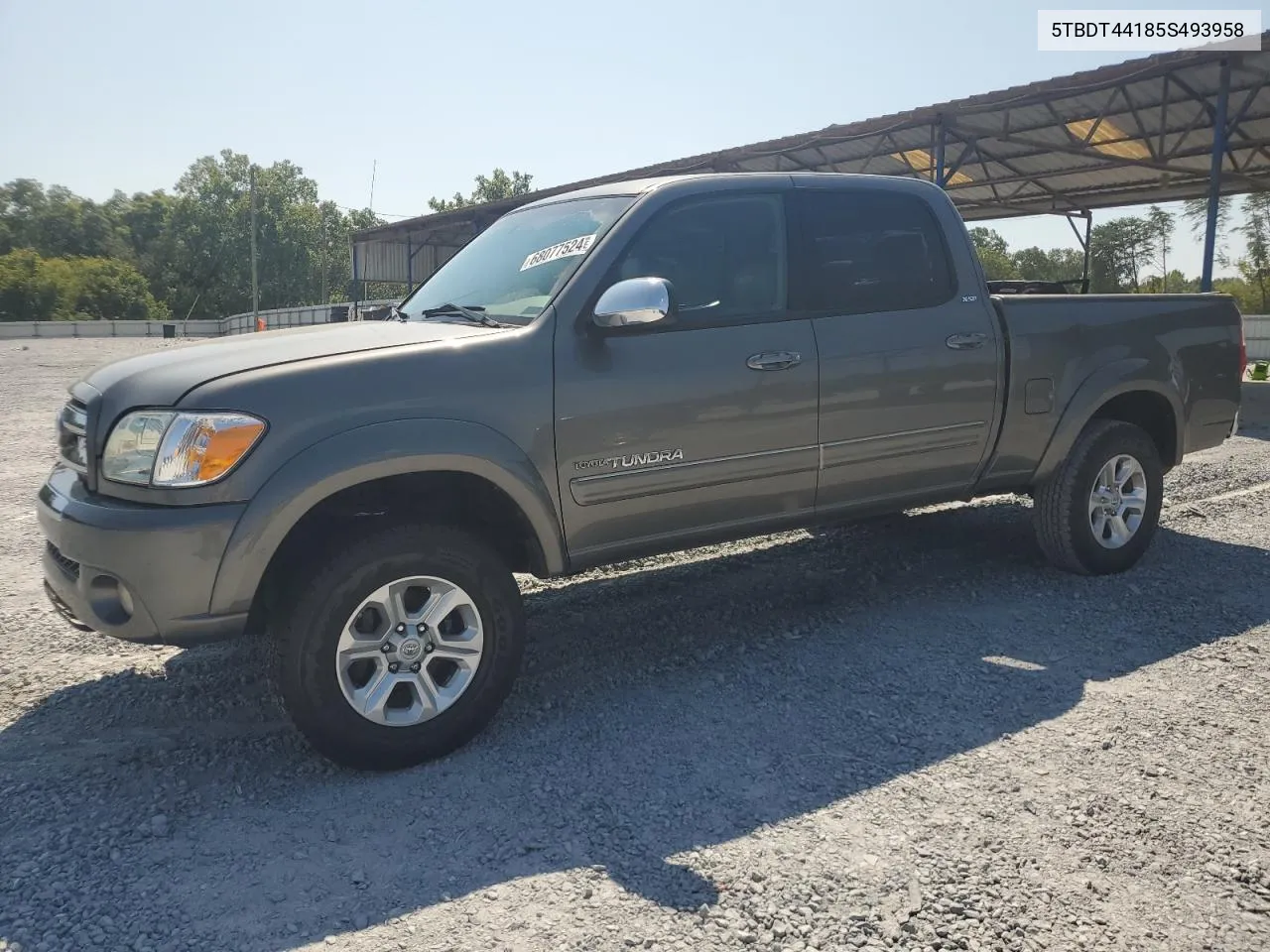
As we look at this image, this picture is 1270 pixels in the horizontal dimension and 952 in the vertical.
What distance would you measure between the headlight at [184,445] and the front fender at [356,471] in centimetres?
15

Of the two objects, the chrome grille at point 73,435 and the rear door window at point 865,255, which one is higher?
the rear door window at point 865,255

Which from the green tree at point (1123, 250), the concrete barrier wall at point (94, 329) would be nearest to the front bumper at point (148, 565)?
the concrete barrier wall at point (94, 329)

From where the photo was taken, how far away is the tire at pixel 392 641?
121 inches

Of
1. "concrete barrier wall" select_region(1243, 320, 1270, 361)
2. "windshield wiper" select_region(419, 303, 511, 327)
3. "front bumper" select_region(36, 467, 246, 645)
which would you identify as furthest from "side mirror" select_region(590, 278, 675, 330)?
"concrete barrier wall" select_region(1243, 320, 1270, 361)

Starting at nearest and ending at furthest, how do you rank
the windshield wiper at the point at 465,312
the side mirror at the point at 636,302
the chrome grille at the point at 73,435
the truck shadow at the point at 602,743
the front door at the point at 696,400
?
the truck shadow at the point at 602,743
the chrome grille at the point at 73,435
the side mirror at the point at 636,302
the front door at the point at 696,400
the windshield wiper at the point at 465,312

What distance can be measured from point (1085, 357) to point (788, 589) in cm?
191

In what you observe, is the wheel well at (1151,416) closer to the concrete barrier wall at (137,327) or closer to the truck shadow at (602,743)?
the truck shadow at (602,743)

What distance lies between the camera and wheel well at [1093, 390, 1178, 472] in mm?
5316

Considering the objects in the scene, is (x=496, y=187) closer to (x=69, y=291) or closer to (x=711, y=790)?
(x=69, y=291)

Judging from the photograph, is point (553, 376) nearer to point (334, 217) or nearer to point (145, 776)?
point (145, 776)

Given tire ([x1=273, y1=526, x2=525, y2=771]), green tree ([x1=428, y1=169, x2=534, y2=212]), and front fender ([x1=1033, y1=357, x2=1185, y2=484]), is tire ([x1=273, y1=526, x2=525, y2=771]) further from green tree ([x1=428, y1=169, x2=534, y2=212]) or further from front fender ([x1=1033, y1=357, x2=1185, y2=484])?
green tree ([x1=428, y1=169, x2=534, y2=212])

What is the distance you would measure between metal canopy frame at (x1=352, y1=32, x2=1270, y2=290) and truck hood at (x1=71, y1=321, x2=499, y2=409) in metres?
9.61

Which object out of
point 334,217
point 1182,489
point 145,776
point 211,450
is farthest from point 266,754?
point 334,217

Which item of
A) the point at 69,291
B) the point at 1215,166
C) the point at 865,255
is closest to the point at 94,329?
the point at 69,291
